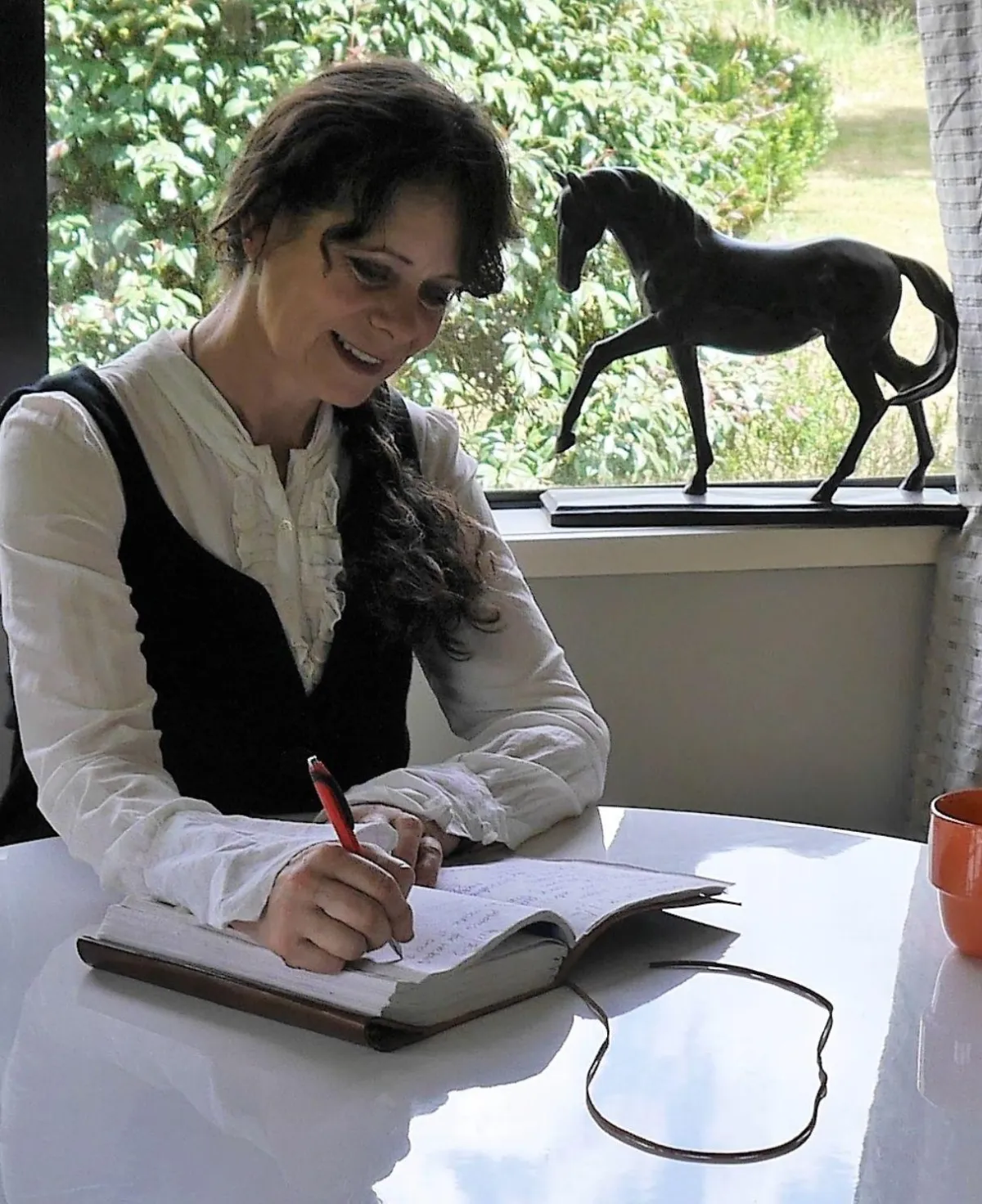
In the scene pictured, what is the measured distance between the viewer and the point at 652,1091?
2.65 feet

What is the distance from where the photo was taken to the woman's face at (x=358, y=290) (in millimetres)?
1269

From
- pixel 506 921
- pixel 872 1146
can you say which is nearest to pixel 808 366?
pixel 506 921

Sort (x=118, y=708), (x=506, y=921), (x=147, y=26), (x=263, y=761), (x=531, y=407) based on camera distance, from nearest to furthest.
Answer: (x=506, y=921), (x=118, y=708), (x=263, y=761), (x=147, y=26), (x=531, y=407)

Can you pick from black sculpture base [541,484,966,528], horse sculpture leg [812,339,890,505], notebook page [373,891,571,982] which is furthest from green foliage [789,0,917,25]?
notebook page [373,891,571,982]

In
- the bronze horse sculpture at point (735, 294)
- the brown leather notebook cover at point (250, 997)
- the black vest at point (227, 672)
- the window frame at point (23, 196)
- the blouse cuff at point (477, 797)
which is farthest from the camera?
the bronze horse sculpture at point (735, 294)

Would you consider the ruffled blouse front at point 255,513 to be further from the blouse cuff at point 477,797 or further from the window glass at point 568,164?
the window glass at point 568,164

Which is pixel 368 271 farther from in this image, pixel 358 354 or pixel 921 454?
pixel 921 454

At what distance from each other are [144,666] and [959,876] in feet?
1.96

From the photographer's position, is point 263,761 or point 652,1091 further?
point 263,761

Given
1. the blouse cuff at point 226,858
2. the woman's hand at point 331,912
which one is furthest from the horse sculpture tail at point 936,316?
the woman's hand at point 331,912

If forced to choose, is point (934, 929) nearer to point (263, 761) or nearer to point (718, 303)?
point (263, 761)

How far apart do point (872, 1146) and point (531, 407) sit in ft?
4.47

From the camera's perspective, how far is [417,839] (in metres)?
1.09

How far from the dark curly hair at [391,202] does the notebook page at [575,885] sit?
344 millimetres
